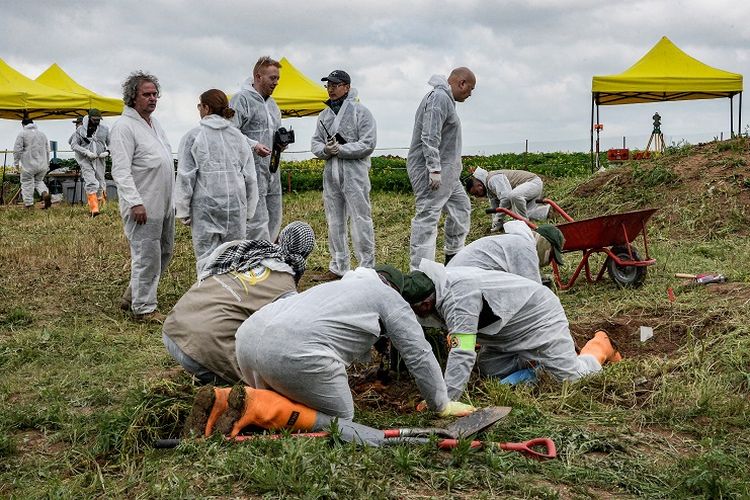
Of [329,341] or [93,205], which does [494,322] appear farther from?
[93,205]

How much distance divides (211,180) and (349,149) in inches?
78.7

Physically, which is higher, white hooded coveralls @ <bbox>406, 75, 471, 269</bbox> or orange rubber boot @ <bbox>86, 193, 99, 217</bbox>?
white hooded coveralls @ <bbox>406, 75, 471, 269</bbox>

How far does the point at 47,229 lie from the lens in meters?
12.9

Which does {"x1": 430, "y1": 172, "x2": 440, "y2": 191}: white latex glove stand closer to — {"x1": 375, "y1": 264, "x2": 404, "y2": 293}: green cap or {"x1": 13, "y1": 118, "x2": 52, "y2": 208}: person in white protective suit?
{"x1": 375, "y1": 264, "x2": 404, "y2": 293}: green cap

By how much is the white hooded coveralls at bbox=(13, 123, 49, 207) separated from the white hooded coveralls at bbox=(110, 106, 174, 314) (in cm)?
1076

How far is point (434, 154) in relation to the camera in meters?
7.88

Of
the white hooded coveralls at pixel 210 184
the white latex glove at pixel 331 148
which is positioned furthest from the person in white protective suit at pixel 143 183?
the white latex glove at pixel 331 148

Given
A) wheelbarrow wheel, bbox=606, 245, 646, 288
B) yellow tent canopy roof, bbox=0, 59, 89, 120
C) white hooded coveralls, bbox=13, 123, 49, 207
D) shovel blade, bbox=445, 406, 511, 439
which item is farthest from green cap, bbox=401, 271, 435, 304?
yellow tent canopy roof, bbox=0, 59, 89, 120

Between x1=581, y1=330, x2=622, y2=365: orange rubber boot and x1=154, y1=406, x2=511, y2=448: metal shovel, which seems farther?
x1=581, y1=330, x2=622, y2=365: orange rubber boot

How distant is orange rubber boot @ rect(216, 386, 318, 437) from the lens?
147 inches

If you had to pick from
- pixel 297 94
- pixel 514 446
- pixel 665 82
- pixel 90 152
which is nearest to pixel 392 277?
pixel 514 446

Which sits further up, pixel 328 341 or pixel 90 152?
pixel 90 152

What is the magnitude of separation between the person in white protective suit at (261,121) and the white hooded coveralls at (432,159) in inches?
52.7

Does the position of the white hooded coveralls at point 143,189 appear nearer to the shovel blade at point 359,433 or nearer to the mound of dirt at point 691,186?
the shovel blade at point 359,433
